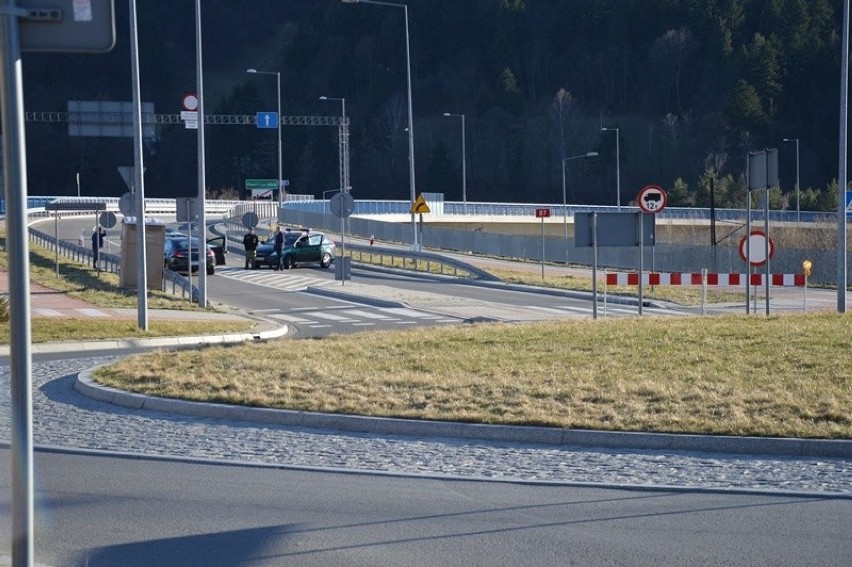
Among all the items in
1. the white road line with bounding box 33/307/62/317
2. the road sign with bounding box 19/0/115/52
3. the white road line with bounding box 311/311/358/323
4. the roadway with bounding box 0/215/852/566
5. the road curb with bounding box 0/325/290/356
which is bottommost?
the white road line with bounding box 311/311/358/323

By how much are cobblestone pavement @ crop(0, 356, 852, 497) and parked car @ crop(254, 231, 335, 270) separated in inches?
1443

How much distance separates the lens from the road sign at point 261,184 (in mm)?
116500

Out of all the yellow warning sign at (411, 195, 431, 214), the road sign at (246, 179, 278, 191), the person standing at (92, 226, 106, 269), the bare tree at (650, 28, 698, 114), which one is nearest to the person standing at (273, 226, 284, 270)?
the yellow warning sign at (411, 195, 431, 214)

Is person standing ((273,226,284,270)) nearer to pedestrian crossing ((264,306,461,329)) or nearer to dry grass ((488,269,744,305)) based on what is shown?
dry grass ((488,269,744,305))

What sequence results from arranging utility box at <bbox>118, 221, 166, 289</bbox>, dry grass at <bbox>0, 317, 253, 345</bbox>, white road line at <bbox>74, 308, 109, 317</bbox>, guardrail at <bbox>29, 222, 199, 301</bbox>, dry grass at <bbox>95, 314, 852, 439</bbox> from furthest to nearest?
1. guardrail at <bbox>29, 222, 199, 301</bbox>
2. utility box at <bbox>118, 221, 166, 289</bbox>
3. white road line at <bbox>74, 308, 109, 317</bbox>
4. dry grass at <bbox>0, 317, 253, 345</bbox>
5. dry grass at <bbox>95, 314, 852, 439</bbox>

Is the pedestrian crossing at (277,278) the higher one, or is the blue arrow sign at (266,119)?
the blue arrow sign at (266,119)

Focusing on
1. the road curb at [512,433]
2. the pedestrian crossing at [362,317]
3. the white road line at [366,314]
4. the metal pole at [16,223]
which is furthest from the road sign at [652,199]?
the metal pole at [16,223]

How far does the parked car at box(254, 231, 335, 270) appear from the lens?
5081 centimetres

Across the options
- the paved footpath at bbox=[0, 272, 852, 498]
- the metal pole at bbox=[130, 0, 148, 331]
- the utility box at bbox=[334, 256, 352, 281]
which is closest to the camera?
the paved footpath at bbox=[0, 272, 852, 498]

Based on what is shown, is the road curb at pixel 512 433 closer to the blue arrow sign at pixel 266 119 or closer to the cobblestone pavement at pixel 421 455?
the cobblestone pavement at pixel 421 455

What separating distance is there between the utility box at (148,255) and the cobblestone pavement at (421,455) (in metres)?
21.5

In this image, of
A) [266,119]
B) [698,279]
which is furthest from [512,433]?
[266,119]

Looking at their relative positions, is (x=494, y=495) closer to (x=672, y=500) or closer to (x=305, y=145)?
(x=672, y=500)

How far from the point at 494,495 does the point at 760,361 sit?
645cm
